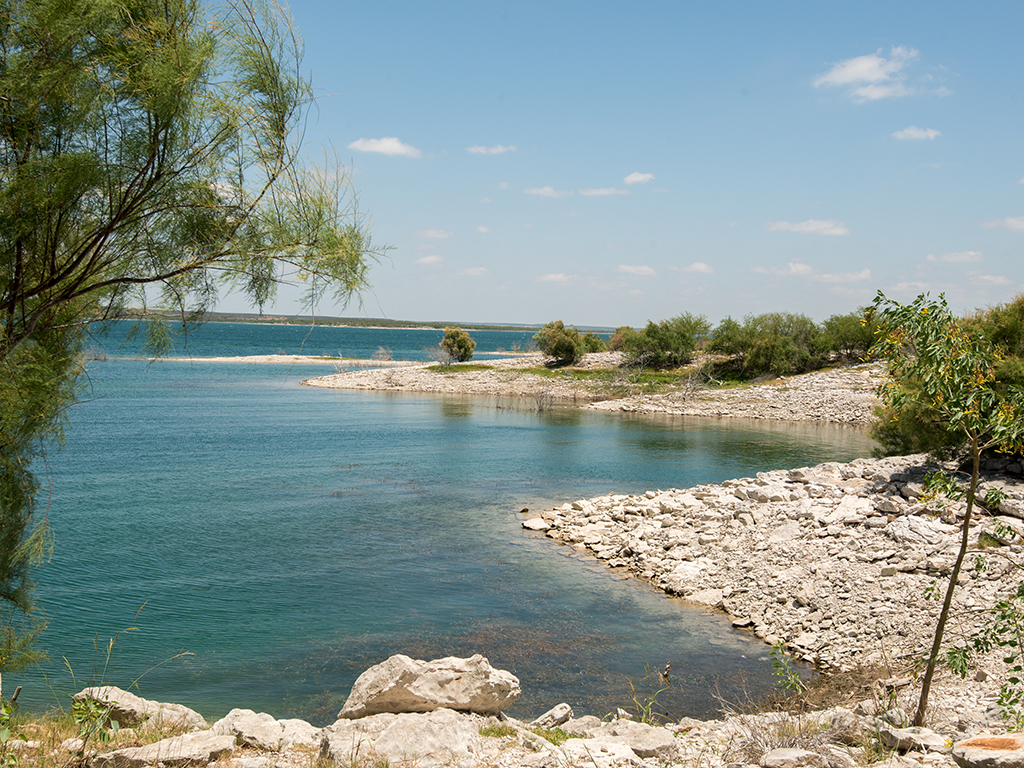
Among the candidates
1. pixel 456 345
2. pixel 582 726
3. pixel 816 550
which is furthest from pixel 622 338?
pixel 582 726

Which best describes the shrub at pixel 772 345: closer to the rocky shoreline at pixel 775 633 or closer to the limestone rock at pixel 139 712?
the rocky shoreline at pixel 775 633

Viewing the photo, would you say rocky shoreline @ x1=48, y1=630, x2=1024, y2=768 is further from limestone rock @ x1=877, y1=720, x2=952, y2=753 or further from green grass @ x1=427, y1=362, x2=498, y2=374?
green grass @ x1=427, y1=362, x2=498, y2=374

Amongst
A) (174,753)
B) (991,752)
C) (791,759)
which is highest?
(991,752)

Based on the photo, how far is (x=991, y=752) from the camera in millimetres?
5102

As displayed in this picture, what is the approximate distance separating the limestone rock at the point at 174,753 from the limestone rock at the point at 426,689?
159cm

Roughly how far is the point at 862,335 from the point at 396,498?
54141 mm

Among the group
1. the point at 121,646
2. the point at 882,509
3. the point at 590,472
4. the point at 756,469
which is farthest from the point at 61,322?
the point at 756,469

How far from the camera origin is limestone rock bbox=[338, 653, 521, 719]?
7.21 m

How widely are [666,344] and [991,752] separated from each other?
6858cm

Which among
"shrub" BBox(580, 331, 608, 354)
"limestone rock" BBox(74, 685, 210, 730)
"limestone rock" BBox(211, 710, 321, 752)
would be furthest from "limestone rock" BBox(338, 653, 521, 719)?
"shrub" BBox(580, 331, 608, 354)

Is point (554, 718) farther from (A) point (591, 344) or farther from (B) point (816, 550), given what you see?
(A) point (591, 344)

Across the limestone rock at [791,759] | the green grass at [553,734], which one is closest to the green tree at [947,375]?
the limestone rock at [791,759]

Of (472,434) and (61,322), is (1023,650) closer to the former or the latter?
(61,322)

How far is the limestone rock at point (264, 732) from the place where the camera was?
20.6 feet
